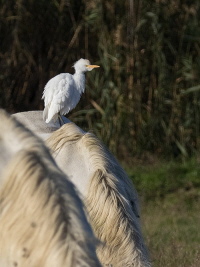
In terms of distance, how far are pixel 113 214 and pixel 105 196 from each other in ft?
0.31

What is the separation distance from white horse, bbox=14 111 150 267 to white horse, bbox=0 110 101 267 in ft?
3.31

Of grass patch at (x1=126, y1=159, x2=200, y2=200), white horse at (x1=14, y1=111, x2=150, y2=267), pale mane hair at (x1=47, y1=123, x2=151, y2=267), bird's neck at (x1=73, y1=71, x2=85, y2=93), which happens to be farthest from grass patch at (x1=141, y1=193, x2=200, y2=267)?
pale mane hair at (x1=47, y1=123, x2=151, y2=267)

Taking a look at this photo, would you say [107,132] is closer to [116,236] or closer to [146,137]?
[146,137]

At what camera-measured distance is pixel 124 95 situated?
9.76m

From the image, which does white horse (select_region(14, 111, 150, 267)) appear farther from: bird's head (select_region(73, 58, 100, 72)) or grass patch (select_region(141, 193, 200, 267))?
bird's head (select_region(73, 58, 100, 72))

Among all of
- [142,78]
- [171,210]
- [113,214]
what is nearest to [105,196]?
[113,214]

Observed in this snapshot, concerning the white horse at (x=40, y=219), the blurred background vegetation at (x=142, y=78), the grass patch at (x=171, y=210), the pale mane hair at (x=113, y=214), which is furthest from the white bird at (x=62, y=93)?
the white horse at (x=40, y=219)

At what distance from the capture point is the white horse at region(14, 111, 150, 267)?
111 inches

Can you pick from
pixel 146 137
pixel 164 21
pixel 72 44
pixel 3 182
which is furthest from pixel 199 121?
pixel 3 182

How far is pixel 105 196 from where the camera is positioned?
2998 mm

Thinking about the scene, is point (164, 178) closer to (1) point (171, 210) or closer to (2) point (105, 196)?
(1) point (171, 210)

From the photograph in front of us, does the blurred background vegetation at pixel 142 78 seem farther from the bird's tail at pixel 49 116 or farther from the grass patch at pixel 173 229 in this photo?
the bird's tail at pixel 49 116

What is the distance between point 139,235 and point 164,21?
7.12 m

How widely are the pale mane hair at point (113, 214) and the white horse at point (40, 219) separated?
126 cm
